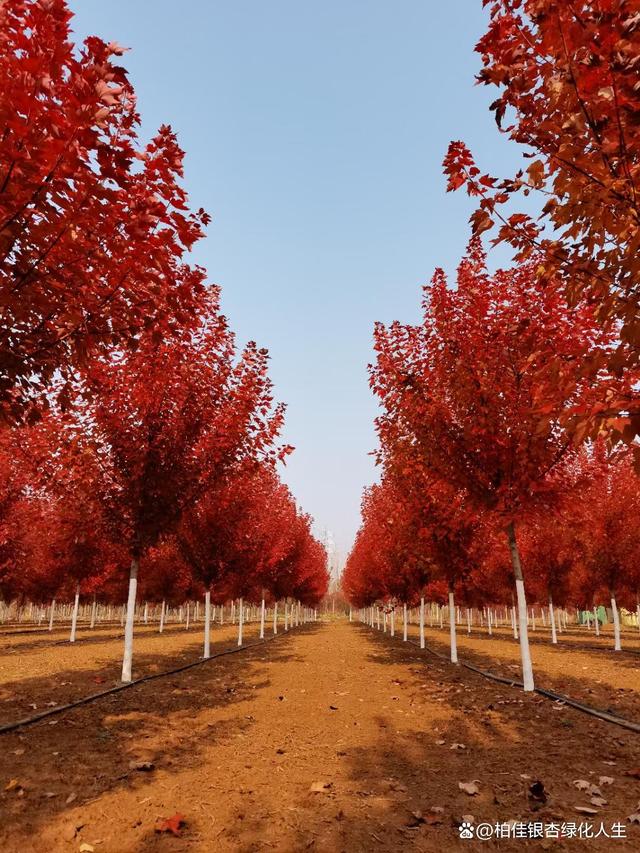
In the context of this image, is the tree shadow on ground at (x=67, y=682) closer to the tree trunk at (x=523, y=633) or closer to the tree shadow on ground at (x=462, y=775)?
the tree shadow on ground at (x=462, y=775)

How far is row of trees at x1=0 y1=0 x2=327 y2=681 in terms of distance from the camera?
3.05 metres

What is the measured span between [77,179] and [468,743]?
711 cm

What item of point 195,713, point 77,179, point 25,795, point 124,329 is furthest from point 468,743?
point 77,179

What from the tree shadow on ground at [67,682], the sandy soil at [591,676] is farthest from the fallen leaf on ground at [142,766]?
the sandy soil at [591,676]

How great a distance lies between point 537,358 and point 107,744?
21.5ft

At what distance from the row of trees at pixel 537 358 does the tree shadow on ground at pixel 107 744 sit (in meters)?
4.87

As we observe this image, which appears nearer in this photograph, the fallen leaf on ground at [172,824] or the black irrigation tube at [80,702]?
the fallen leaf on ground at [172,824]

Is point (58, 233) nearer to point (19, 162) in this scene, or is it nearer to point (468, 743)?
point (19, 162)

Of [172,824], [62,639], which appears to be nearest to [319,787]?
[172,824]

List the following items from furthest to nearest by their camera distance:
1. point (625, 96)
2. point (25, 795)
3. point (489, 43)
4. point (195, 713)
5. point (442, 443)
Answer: point (442, 443) < point (195, 713) < point (25, 795) < point (489, 43) < point (625, 96)

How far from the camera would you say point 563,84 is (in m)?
2.89

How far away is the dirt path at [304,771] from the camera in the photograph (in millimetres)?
3744

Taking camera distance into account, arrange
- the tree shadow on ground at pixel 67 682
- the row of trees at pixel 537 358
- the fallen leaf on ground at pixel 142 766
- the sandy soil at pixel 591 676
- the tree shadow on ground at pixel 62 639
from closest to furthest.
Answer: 1. the row of trees at pixel 537 358
2. the fallen leaf on ground at pixel 142 766
3. the tree shadow on ground at pixel 67 682
4. the sandy soil at pixel 591 676
5. the tree shadow on ground at pixel 62 639

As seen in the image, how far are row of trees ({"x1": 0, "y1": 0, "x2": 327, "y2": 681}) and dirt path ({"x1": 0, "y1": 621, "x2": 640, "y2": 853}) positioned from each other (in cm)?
317
